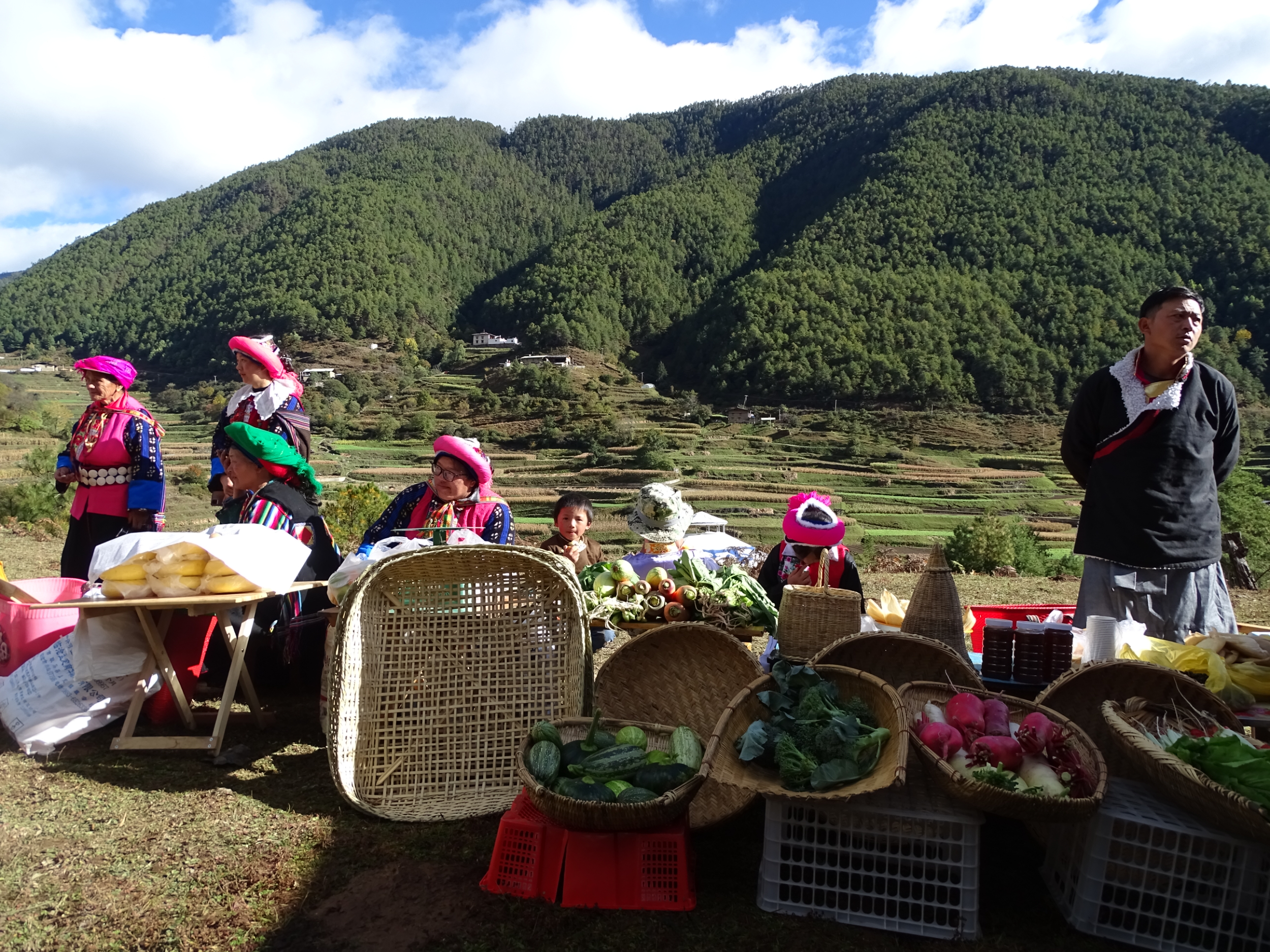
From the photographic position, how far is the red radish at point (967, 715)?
6.79ft

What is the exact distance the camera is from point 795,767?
6.49 ft

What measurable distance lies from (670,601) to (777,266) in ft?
226

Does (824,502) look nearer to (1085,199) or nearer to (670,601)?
(670,601)

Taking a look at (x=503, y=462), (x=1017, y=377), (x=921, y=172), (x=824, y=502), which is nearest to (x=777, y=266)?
(x=921, y=172)

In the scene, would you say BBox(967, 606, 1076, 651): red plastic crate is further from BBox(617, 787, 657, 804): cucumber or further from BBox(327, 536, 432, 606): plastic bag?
BBox(327, 536, 432, 606): plastic bag

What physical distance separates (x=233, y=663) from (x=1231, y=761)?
10.5 feet

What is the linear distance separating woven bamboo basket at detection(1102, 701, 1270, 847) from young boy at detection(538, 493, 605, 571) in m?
2.85

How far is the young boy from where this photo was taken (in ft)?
14.8

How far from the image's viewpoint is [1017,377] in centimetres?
5322

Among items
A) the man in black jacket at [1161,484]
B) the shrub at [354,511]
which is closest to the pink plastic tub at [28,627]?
the man in black jacket at [1161,484]

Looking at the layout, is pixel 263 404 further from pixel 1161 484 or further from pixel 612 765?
pixel 1161 484

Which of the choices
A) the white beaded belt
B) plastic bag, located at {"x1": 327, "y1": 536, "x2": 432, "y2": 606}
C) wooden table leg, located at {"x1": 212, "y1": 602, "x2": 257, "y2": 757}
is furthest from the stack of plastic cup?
the white beaded belt

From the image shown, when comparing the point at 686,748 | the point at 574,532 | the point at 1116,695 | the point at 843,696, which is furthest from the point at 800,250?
the point at 686,748

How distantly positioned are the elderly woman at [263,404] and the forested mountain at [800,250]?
53767mm
